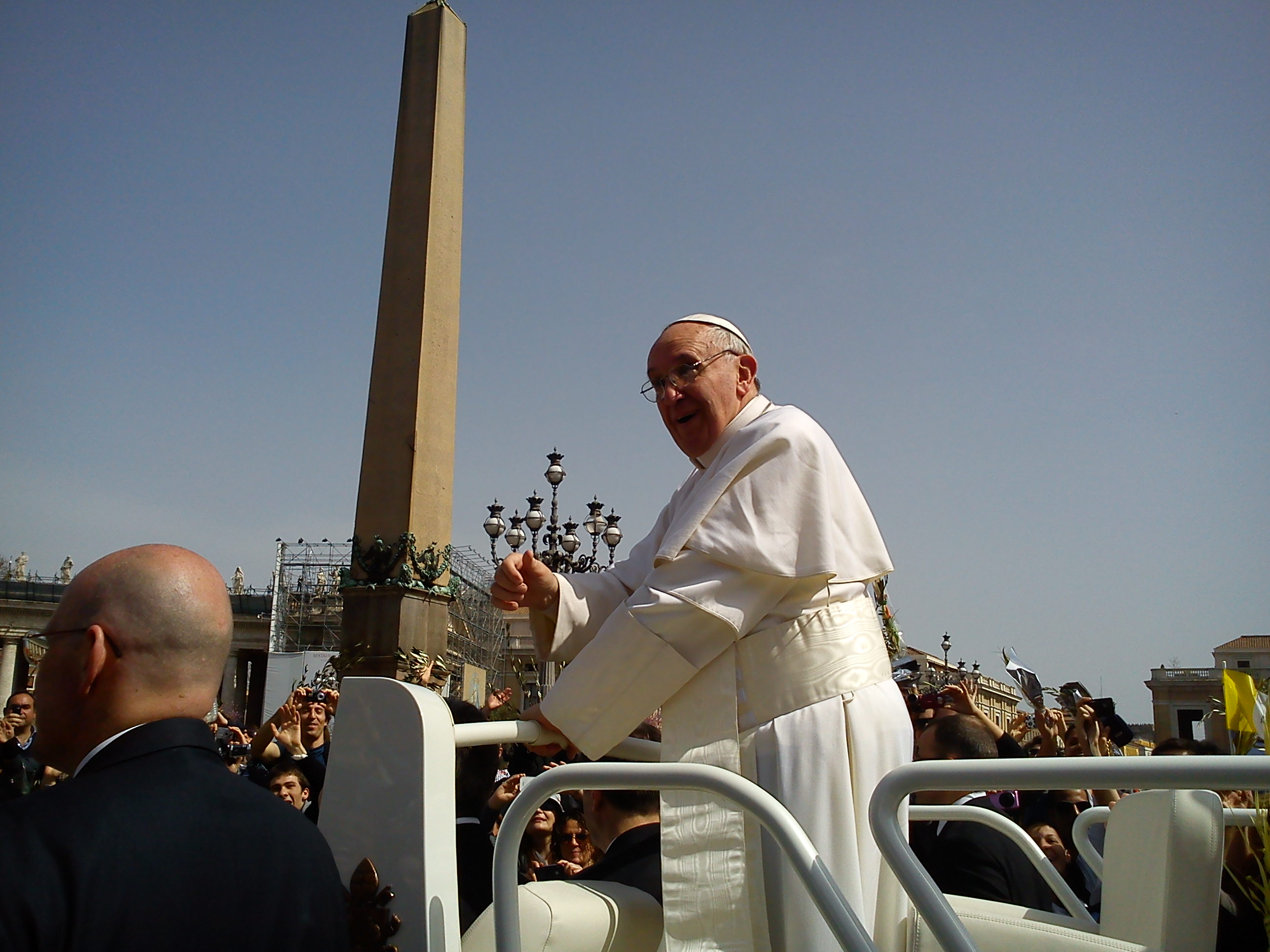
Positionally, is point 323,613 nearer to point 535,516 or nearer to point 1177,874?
point 535,516

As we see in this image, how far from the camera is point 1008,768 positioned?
1.45 metres

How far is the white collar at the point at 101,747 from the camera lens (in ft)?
5.10

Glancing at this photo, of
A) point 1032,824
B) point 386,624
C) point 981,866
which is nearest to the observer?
point 981,866

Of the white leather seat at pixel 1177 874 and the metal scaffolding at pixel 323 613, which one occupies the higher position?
the metal scaffolding at pixel 323 613

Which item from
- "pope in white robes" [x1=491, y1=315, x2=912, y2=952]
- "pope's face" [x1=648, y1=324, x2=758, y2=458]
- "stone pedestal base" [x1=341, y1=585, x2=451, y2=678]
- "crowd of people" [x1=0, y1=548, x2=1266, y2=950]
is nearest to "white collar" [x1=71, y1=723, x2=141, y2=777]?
"crowd of people" [x1=0, y1=548, x2=1266, y2=950]

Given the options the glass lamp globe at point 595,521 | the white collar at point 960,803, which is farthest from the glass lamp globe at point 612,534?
the white collar at point 960,803

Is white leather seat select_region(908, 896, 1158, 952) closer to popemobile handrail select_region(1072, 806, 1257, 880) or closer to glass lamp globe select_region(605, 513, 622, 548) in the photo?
popemobile handrail select_region(1072, 806, 1257, 880)

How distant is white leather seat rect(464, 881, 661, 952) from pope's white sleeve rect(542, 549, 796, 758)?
342 millimetres

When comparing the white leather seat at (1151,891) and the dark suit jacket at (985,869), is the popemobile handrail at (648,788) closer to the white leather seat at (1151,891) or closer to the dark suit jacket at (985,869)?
the white leather seat at (1151,891)

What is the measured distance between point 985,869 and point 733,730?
1.09 meters

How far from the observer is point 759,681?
7.79 ft

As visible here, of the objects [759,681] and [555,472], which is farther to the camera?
[555,472]

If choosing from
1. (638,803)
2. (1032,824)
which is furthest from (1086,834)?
(1032,824)

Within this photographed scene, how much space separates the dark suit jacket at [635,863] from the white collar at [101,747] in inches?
41.3
